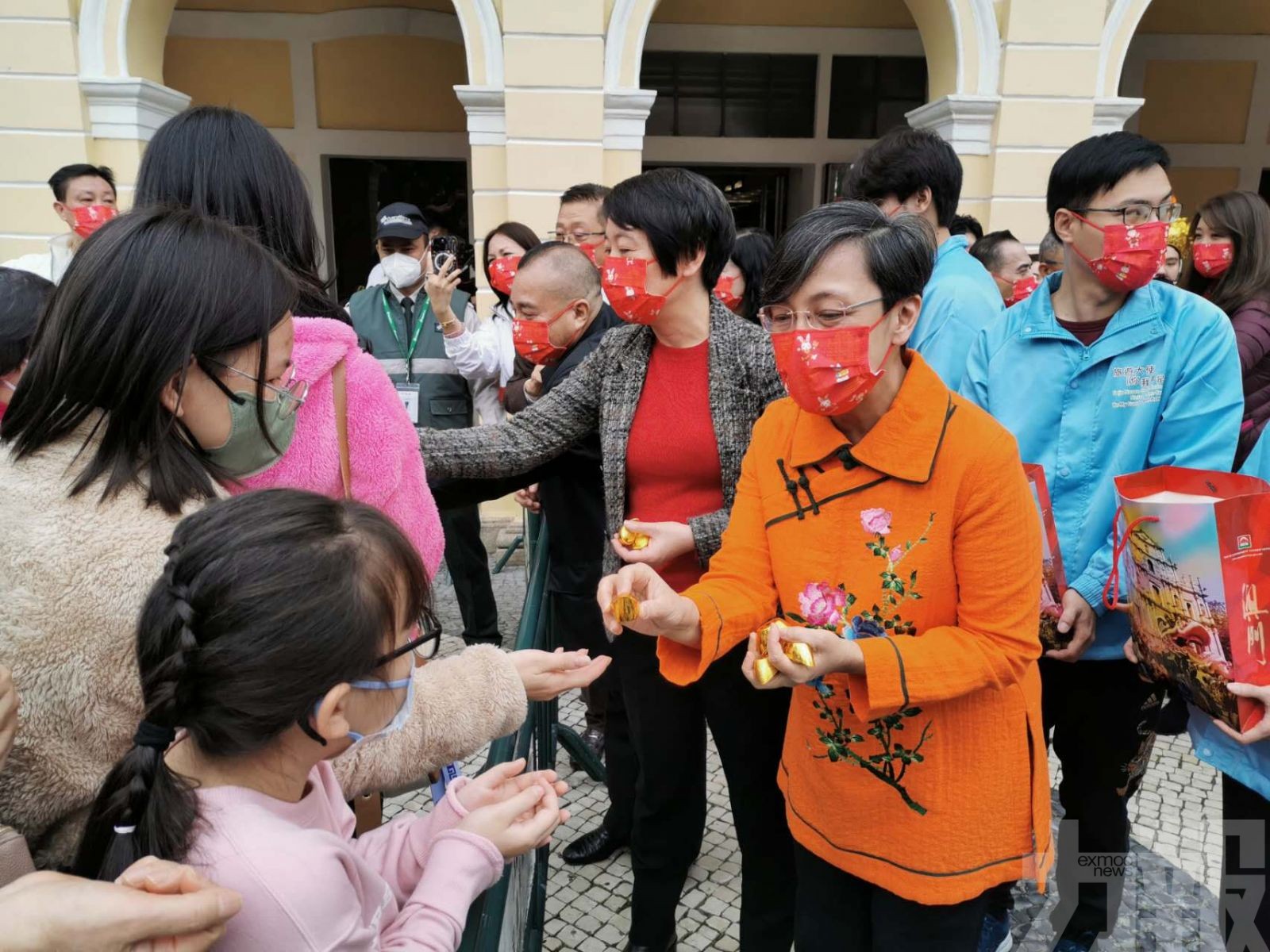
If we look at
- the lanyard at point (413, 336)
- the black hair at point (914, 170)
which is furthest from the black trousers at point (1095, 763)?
the lanyard at point (413, 336)

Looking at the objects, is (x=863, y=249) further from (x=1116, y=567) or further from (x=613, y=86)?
(x=613, y=86)

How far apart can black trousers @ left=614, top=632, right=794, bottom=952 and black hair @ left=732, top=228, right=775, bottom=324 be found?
2.20m

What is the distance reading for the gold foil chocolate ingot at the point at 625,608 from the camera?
1628 mm

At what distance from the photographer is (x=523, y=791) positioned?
134 cm

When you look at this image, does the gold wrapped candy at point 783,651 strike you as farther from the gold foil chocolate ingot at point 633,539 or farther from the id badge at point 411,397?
the id badge at point 411,397

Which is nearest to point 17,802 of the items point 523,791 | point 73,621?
point 73,621

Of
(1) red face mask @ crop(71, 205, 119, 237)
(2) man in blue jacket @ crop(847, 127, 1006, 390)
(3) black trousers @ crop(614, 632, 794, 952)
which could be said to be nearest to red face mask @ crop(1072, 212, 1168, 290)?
(2) man in blue jacket @ crop(847, 127, 1006, 390)

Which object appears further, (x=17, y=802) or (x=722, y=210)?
(x=722, y=210)

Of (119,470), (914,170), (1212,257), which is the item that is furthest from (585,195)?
(119,470)

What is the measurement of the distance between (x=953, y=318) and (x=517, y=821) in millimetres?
1968

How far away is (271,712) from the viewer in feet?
3.48

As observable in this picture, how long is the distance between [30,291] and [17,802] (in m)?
1.43

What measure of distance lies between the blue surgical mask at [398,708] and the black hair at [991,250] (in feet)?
16.4

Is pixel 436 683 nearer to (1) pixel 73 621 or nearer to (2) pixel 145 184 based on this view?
(1) pixel 73 621
